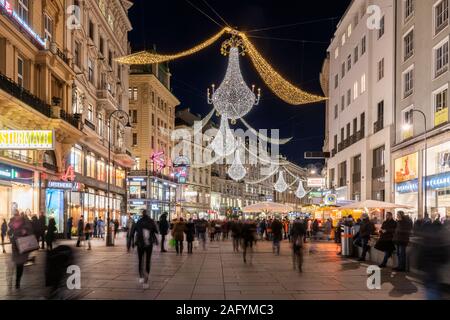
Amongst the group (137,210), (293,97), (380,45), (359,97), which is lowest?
(137,210)

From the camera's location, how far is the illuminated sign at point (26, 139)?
24656mm

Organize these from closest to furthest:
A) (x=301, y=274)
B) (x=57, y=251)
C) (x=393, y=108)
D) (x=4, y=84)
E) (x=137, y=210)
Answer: (x=57, y=251) < (x=301, y=274) < (x=4, y=84) < (x=393, y=108) < (x=137, y=210)

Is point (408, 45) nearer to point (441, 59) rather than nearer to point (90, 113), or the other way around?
point (441, 59)

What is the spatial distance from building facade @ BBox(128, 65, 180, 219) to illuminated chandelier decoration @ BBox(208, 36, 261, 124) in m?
45.9

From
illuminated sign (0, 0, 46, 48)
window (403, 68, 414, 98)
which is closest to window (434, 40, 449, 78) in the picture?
window (403, 68, 414, 98)

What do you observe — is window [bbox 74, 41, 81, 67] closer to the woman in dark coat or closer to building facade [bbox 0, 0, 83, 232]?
building facade [bbox 0, 0, 83, 232]

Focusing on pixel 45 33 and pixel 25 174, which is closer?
pixel 25 174

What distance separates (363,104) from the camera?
47250 millimetres

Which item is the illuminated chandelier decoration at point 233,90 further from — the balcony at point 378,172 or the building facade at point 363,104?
the balcony at point 378,172

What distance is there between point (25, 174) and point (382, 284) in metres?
22.9

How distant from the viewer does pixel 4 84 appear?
86.9 ft

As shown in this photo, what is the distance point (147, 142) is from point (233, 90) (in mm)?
52040
